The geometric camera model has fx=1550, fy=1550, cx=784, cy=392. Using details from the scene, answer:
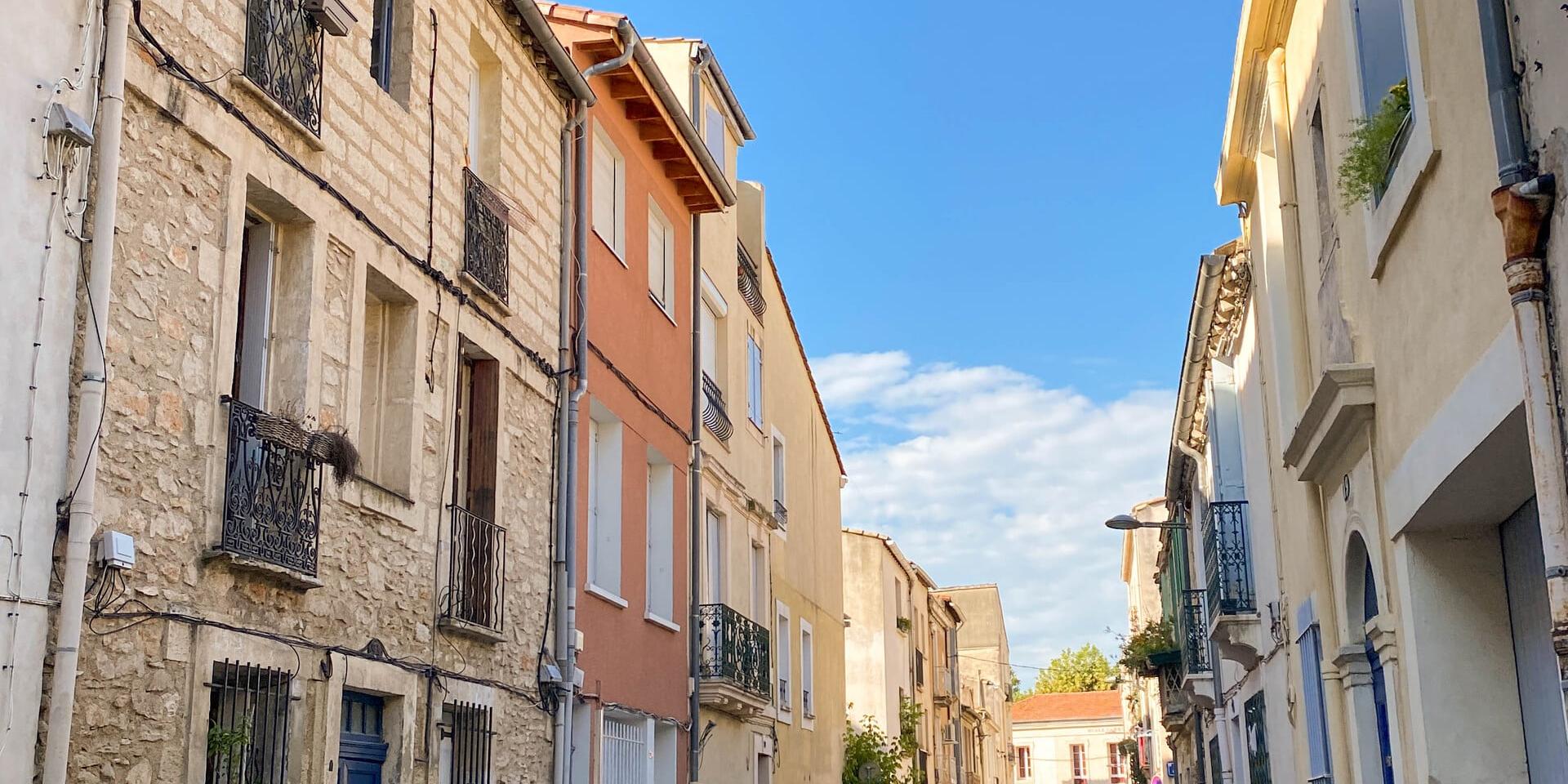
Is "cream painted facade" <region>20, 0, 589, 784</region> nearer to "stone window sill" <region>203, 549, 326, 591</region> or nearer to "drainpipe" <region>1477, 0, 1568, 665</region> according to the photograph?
"stone window sill" <region>203, 549, 326, 591</region>

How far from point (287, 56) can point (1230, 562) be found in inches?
485

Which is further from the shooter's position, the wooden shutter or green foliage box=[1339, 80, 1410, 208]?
the wooden shutter

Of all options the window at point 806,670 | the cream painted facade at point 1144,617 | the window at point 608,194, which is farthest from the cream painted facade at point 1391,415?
the cream painted facade at point 1144,617

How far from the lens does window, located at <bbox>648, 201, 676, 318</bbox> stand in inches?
674

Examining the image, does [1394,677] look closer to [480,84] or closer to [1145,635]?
[480,84]

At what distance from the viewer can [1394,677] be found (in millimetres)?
9320

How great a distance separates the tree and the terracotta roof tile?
35.1 feet

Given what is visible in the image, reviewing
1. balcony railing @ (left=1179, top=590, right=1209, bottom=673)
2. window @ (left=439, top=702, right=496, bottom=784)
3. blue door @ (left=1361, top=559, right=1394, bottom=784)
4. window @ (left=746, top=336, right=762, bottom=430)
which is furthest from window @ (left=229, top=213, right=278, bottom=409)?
balcony railing @ (left=1179, top=590, right=1209, bottom=673)

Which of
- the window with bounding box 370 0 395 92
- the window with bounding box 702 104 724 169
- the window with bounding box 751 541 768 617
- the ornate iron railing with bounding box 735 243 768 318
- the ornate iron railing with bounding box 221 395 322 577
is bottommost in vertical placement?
the ornate iron railing with bounding box 221 395 322 577

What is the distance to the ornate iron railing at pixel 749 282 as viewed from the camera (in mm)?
21516

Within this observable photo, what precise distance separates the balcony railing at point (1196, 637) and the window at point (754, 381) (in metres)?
6.76

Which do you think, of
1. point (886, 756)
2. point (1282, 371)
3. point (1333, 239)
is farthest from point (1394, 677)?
point (886, 756)

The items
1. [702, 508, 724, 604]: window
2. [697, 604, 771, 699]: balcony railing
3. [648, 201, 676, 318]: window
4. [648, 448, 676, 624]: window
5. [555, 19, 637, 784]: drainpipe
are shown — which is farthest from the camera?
[702, 508, 724, 604]: window

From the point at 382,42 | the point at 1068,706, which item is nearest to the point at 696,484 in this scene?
the point at 382,42
